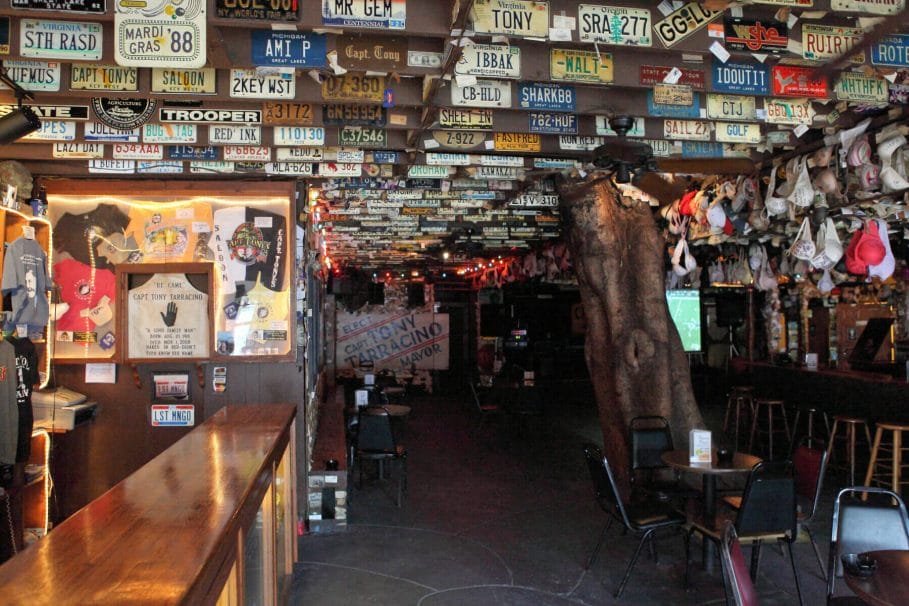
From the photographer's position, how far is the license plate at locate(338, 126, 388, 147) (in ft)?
15.2

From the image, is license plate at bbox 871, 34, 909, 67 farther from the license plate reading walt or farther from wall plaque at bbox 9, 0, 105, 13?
the license plate reading walt

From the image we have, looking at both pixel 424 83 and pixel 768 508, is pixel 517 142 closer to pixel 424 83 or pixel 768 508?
pixel 424 83

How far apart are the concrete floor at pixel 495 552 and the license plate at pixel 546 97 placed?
2943 mm

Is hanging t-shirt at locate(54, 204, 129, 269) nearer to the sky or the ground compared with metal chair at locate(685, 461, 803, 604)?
nearer to the sky

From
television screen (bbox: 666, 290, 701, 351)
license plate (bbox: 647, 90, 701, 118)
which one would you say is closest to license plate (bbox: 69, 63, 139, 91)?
license plate (bbox: 647, 90, 701, 118)

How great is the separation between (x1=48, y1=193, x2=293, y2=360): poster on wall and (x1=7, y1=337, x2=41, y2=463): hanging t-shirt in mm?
675

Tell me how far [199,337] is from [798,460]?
14.6 ft

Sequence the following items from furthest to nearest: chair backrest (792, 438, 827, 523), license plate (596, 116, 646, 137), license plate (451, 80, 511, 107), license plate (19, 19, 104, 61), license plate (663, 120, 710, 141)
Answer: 1. license plate (663, 120, 710, 141)
2. license plate (596, 116, 646, 137)
3. chair backrest (792, 438, 827, 523)
4. license plate (451, 80, 511, 107)
5. license plate (19, 19, 104, 61)

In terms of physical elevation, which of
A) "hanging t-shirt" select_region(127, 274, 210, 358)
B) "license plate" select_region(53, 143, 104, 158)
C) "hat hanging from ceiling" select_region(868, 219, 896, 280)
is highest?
"license plate" select_region(53, 143, 104, 158)

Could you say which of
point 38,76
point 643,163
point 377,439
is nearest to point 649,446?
point 643,163

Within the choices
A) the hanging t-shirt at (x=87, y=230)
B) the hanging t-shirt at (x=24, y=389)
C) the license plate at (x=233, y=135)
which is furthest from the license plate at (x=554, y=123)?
the hanging t-shirt at (x=24, y=389)

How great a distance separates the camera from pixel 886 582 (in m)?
2.61

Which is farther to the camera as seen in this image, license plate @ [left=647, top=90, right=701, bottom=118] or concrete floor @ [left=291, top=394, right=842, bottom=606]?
concrete floor @ [left=291, top=394, right=842, bottom=606]

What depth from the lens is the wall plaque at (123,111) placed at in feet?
13.0
